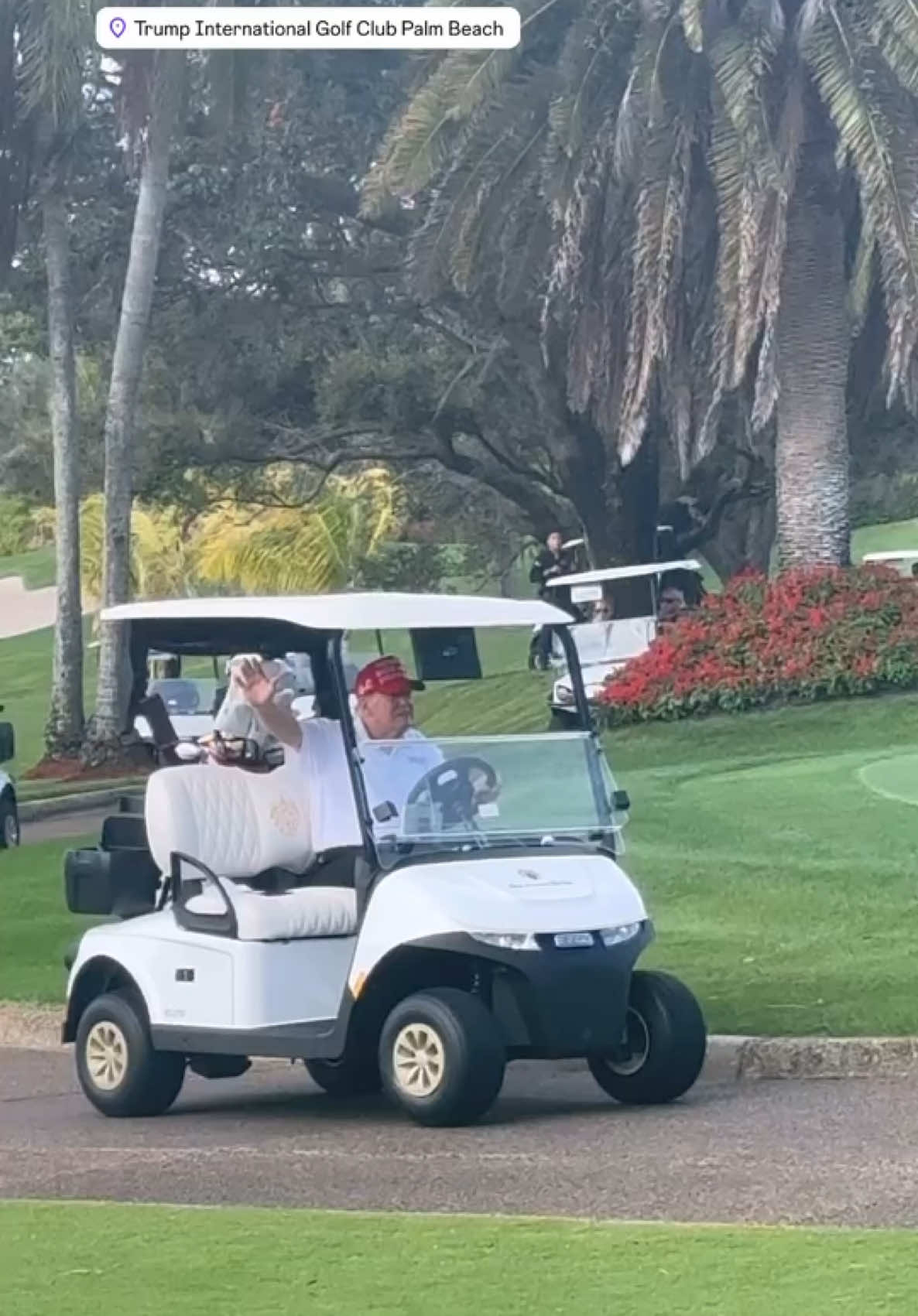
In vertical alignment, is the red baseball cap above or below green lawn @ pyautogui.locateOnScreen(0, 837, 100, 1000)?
above

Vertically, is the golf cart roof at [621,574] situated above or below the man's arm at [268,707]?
above

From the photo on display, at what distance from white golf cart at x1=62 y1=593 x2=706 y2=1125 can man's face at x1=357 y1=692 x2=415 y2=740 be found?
2.5 inches

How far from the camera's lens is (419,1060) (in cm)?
876

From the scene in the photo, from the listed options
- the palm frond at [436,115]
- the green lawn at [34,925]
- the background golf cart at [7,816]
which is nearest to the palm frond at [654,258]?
the palm frond at [436,115]

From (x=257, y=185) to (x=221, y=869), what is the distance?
23621 mm

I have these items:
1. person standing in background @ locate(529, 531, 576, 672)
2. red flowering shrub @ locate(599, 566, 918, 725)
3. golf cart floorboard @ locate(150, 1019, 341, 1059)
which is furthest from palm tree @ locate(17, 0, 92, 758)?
golf cart floorboard @ locate(150, 1019, 341, 1059)

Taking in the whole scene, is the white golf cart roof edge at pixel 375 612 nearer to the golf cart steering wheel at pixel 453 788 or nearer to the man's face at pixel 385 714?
the man's face at pixel 385 714

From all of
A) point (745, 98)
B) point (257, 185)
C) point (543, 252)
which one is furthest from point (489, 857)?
point (257, 185)

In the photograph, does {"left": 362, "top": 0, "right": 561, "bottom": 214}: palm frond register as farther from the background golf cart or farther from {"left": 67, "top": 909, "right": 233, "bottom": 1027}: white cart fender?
{"left": 67, "top": 909, "right": 233, "bottom": 1027}: white cart fender

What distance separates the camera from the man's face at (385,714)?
364 inches

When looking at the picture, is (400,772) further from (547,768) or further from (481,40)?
(481,40)

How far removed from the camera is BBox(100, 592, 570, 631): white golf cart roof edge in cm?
912

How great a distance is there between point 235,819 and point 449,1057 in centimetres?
142

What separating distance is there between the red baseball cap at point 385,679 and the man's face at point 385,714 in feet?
0.06
